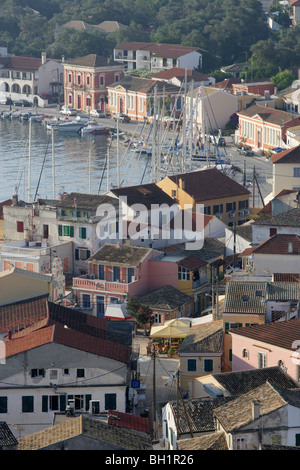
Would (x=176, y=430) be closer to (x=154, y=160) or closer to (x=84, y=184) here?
(x=154, y=160)

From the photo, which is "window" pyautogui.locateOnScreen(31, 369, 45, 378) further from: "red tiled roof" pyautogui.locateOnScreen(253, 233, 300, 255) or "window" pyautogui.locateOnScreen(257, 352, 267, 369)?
"red tiled roof" pyautogui.locateOnScreen(253, 233, 300, 255)

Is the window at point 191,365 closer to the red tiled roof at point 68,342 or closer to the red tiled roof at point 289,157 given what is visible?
the red tiled roof at point 68,342

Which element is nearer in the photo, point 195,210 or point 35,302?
point 35,302

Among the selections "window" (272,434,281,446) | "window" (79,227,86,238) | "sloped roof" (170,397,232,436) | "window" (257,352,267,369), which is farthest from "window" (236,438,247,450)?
"window" (79,227,86,238)

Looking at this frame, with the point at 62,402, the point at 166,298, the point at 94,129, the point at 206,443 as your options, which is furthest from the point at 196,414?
the point at 94,129

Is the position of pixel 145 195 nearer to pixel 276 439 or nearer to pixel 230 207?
pixel 230 207
